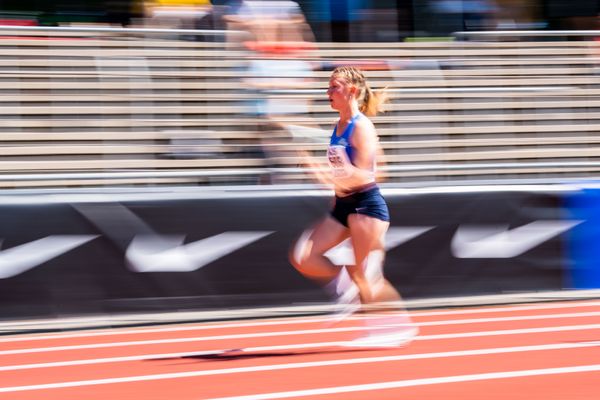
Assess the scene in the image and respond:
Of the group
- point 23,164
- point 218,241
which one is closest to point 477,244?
point 218,241

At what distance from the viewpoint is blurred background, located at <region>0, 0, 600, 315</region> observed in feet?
30.1

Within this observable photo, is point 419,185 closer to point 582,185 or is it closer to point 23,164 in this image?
point 582,185

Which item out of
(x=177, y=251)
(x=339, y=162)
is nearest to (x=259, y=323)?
(x=177, y=251)

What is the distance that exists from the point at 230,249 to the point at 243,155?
39.0 inches

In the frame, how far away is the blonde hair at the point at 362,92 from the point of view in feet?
24.3

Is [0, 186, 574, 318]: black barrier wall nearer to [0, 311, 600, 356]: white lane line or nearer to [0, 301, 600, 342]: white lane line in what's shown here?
[0, 301, 600, 342]: white lane line

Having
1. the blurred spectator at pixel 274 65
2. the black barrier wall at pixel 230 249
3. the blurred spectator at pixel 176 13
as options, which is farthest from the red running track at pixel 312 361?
the blurred spectator at pixel 176 13

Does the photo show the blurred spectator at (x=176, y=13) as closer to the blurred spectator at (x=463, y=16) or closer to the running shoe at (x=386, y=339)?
the blurred spectator at (x=463, y=16)

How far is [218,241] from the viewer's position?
9383 mm

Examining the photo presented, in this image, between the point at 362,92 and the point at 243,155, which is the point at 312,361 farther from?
the point at 243,155

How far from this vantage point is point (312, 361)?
7262 millimetres

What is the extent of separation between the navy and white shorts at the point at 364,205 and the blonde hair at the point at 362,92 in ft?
1.91

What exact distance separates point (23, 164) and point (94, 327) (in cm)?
164

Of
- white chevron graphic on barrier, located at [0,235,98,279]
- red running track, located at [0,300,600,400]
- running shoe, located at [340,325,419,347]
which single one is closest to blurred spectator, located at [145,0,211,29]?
white chevron graphic on barrier, located at [0,235,98,279]
